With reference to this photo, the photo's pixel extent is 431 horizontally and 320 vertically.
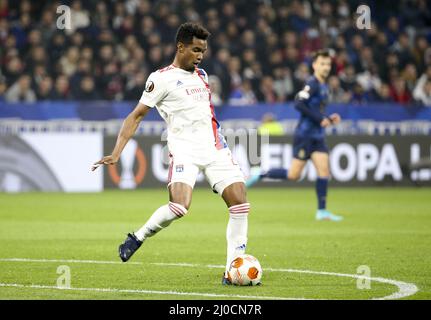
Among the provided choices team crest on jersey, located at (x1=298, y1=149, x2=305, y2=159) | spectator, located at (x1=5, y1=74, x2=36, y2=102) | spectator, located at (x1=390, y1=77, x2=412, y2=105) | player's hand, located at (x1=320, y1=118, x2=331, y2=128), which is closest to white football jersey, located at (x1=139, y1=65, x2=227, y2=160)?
player's hand, located at (x1=320, y1=118, x2=331, y2=128)

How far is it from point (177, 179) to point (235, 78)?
48.5 feet

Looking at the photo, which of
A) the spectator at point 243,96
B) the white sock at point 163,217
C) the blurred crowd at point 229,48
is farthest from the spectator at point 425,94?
the white sock at point 163,217

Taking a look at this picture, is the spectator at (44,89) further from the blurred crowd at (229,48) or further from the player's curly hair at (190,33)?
the player's curly hair at (190,33)

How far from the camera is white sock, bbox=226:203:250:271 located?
884 cm

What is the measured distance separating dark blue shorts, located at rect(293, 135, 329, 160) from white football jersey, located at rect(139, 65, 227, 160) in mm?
6528

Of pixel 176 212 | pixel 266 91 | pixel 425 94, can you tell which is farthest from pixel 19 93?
pixel 176 212

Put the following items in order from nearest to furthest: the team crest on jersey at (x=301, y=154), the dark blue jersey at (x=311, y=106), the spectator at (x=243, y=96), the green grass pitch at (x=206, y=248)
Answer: the green grass pitch at (x=206, y=248), the dark blue jersey at (x=311, y=106), the team crest on jersey at (x=301, y=154), the spectator at (x=243, y=96)

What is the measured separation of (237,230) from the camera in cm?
889

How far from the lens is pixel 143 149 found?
69.8ft

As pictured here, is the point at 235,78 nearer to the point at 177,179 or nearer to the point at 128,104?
the point at 128,104

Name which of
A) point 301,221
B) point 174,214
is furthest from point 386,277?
point 301,221

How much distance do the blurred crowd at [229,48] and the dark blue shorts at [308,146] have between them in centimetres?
724

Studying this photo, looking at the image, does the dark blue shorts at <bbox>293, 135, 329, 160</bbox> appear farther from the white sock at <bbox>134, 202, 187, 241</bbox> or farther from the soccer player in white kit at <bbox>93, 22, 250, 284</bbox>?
the white sock at <bbox>134, 202, 187, 241</bbox>

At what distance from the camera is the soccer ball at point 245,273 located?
8.45 m
